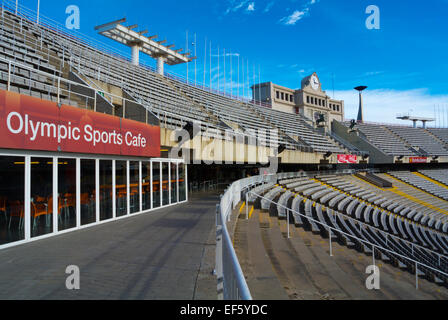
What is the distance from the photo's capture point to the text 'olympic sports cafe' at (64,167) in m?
6.06

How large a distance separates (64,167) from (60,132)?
0.96 metres

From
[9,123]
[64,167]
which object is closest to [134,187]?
[64,167]

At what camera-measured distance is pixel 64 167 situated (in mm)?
7324

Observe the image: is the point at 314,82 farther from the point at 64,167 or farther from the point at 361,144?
the point at 64,167

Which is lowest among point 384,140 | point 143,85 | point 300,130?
point 384,140

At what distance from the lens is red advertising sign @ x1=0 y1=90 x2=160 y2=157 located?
5926 mm

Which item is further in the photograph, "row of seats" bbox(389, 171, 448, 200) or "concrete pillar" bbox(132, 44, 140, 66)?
"row of seats" bbox(389, 171, 448, 200)

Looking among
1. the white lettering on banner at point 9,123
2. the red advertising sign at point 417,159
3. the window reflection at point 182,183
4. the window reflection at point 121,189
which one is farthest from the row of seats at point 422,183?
the white lettering on banner at point 9,123

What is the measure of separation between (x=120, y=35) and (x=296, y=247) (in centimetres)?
2434

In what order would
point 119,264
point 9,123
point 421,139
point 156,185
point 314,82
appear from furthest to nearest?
point 314,82 → point 421,139 → point 156,185 → point 9,123 → point 119,264

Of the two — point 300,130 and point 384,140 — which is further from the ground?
point 300,130

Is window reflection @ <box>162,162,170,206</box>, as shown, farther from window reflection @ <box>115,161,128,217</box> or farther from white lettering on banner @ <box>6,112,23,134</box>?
white lettering on banner @ <box>6,112,23,134</box>

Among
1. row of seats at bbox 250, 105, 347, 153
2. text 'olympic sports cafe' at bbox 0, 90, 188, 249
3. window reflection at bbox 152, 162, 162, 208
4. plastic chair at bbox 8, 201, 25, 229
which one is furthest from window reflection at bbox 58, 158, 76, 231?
row of seats at bbox 250, 105, 347, 153
